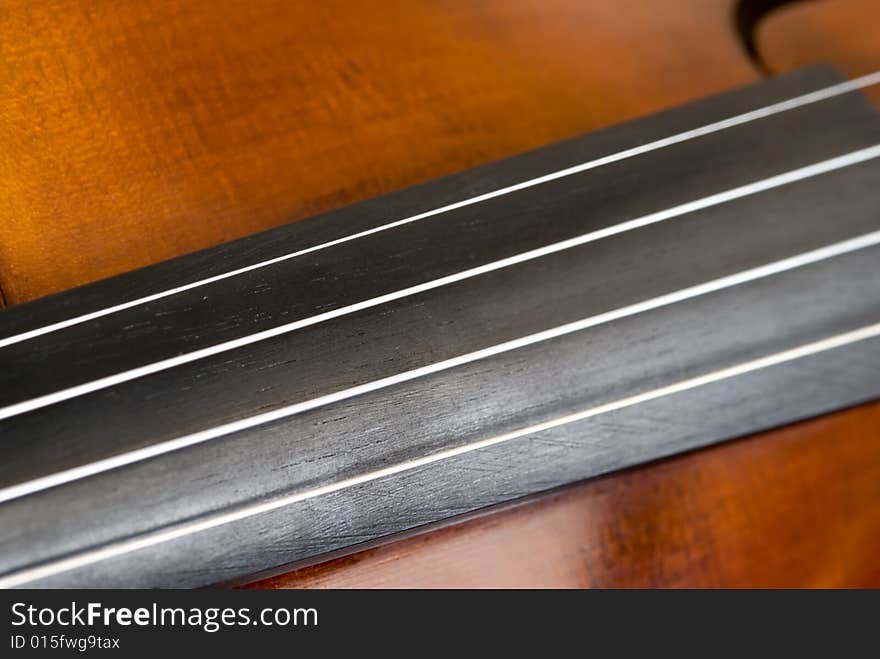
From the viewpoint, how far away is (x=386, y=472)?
0.49m

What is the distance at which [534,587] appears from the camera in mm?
522

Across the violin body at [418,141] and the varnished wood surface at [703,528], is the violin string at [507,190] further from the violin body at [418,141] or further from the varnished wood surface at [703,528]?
the varnished wood surface at [703,528]

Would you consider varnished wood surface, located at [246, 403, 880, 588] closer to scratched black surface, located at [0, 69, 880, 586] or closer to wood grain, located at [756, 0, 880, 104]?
scratched black surface, located at [0, 69, 880, 586]

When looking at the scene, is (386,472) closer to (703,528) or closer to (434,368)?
(434,368)

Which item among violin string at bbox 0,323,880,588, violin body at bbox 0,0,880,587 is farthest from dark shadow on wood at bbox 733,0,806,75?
violin string at bbox 0,323,880,588

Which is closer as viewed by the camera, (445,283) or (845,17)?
(445,283)

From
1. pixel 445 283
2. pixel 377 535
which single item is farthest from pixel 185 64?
pixel 377 535

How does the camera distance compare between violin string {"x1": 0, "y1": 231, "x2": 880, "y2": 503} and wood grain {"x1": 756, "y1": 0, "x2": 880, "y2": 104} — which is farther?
wood grain {"x1": 756, "y1": 0, "x2": 880, "y2": 104}

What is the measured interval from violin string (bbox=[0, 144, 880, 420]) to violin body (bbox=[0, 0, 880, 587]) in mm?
114

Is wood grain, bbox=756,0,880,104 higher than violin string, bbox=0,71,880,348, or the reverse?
wood grain, bbox=756,0,880,104

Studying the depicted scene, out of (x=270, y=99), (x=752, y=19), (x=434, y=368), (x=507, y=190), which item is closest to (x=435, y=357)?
(x=434, y=368)

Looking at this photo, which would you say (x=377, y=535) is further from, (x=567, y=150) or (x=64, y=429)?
(x=567, y=150)

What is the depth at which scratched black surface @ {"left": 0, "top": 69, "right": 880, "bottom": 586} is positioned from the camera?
0.48 metres

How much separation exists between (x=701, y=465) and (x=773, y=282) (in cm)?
13
